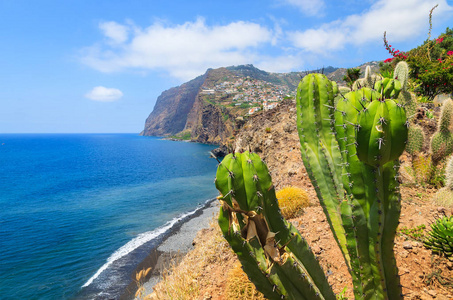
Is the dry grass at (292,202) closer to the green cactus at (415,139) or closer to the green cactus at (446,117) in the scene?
the green cactus at (415,139)

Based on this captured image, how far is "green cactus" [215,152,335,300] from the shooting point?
215 centimetres

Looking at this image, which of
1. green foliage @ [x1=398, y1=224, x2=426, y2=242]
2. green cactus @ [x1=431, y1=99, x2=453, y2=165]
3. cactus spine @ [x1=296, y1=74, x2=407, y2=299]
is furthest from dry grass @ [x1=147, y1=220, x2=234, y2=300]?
green cactus @ [x1=431, y1=99, x2=453, y2=165]

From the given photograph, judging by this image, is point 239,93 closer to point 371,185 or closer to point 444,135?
point 444,135

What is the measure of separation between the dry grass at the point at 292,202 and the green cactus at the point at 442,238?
3517mm

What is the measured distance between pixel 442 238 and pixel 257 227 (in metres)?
3.63

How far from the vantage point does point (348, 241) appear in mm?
2551

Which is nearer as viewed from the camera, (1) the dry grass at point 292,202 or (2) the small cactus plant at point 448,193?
(2) the small cactus plant at point 448,193

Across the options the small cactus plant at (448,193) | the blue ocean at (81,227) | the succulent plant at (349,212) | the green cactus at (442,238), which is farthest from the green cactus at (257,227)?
the blue ocean at (81,227)

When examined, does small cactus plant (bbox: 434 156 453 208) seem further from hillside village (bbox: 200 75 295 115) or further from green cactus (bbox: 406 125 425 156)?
hillside village (bbox: 200 75 295 115)

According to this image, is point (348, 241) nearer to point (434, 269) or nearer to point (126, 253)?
point (434, 269)

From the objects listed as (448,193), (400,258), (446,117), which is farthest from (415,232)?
(446,117)

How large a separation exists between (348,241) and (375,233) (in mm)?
351

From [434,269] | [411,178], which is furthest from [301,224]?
[411,178]

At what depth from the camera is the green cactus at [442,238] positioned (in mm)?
3754
